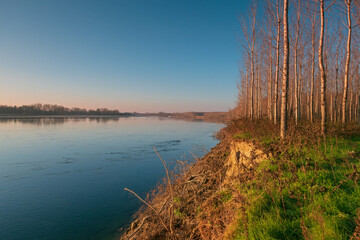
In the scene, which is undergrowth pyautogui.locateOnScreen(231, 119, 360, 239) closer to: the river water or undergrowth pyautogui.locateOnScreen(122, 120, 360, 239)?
undergrowth pyautogui.locateOnScreen(122, 120, 360, 239)

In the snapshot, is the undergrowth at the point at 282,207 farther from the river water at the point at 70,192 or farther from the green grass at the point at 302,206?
the river water at the point at 70,192

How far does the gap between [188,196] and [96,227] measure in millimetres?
4347

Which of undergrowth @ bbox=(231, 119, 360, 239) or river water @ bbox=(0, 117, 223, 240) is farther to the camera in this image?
river water @ bbox=(0, 117, 223, 240)

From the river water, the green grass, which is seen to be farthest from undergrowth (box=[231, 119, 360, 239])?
the river water

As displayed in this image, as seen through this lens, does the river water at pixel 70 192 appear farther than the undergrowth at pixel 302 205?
Yes

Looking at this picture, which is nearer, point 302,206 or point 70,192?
point 302,206

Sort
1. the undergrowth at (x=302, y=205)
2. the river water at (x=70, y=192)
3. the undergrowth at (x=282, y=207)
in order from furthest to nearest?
the river water at (x=70, y=192) → the undergrowth at (x=282, y=207) → the undergrowth at (x=302, y=205)

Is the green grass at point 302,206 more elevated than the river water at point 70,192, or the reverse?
the green grass at point 302,206

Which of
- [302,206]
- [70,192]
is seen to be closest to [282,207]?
[302,206]

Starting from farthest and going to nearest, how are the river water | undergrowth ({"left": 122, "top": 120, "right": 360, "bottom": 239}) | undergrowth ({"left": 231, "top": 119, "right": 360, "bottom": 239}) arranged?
the river water
undergrowth ({"left": 122, "top": 120, "right": 360, "bottom": 239})
undergrowth ({"left": 231, "top": 119, "right": 360, "bottom": 239})

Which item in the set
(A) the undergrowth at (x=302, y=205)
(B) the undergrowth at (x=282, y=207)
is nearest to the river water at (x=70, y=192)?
(B) the undergrowth at (x=282, y=207)

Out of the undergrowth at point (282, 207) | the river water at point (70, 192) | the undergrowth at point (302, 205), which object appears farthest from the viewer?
the river water at point (70, 192)

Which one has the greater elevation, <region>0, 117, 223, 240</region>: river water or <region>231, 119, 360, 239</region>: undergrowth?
<region>231, 119, 360, 239</region>: undergrowth

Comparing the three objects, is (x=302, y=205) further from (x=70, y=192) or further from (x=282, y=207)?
(x=70, y=192)
